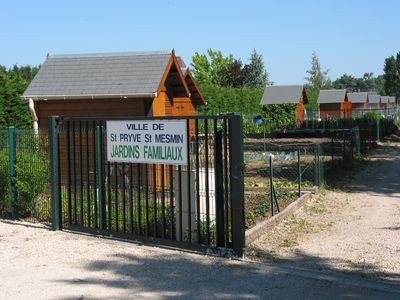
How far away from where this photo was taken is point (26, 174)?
10.3 metres

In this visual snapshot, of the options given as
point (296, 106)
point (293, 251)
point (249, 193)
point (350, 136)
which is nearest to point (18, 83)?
point (350, 136)

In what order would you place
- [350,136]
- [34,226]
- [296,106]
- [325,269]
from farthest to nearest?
[296,106], [350,136], [34,226], [325,269]

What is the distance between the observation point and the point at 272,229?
999cm

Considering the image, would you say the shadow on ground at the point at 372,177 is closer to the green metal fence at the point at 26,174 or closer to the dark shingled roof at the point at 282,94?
the green metal fence at the point at 26,174

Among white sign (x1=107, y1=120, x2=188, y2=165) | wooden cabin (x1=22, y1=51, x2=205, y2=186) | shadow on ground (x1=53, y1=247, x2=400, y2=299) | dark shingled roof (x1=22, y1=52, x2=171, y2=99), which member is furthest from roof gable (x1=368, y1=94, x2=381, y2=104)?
shadow on ground (x1=53, y1=247, x2=400, y2=299)

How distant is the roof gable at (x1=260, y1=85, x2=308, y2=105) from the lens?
177 feet

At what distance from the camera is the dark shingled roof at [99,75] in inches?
596

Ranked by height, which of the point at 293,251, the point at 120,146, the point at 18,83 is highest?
the point at 18,83

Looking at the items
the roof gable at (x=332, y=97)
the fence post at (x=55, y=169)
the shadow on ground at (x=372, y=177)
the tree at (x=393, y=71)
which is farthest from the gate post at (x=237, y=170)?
the tree at (x=393, y=71)

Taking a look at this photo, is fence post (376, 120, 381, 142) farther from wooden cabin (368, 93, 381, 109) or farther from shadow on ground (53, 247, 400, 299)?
wooden cabin (368, 93, 381, 109)

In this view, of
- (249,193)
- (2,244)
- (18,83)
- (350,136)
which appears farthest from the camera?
(18,83)

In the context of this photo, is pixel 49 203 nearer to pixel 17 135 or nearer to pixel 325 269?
pixel 17 135

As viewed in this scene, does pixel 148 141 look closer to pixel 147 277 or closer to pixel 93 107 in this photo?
pixel 147 277

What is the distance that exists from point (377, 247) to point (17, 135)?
6.31 m
